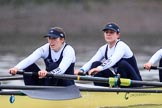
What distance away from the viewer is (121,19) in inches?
1646

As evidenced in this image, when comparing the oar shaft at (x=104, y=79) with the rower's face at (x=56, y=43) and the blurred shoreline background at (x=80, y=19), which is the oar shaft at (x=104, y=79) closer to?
the rower's face at (x=56, y=43)

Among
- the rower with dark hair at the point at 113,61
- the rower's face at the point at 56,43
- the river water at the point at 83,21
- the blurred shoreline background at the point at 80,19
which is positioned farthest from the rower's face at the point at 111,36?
the blurred shoreline background at the point at 80,19

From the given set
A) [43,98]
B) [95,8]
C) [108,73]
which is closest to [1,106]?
[43,98]

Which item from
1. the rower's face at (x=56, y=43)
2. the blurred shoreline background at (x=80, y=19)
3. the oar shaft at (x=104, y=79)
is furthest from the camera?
the blurred shoreline background at (x=80, y=19)

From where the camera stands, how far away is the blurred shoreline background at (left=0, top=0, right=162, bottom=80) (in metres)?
38.9

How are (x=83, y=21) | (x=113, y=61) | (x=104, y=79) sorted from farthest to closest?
(x=83, y=21) → (x=113, y=61) → (x=104, y=79)

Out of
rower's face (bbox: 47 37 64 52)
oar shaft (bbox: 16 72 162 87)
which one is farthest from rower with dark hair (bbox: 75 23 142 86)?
rower's face (bbox: 47 37 64 52)

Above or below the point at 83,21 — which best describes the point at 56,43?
below

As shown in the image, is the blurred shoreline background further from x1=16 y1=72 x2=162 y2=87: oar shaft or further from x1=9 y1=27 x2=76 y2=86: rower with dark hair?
x1=16 y1=72 x2=162 y2=87: oar shaft

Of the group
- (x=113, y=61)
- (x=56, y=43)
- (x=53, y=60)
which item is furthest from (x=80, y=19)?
(x=56, y=43)

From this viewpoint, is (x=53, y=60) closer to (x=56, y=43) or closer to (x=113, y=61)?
(x=56, y=43)

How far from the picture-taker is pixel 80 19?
4203cm

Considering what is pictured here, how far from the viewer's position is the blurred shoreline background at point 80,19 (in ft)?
128

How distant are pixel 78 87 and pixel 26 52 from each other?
687 inches
